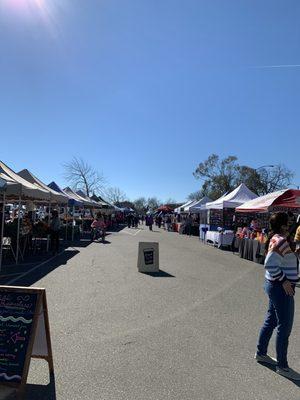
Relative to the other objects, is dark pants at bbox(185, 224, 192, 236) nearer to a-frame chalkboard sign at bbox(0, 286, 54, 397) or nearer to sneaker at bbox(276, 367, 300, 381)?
sneaker at bbox(276, 367, 300, 381)

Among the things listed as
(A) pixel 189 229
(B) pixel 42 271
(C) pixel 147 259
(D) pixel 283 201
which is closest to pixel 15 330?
(B) pixel 42 271

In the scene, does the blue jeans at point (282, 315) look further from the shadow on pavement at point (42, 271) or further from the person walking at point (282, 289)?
the shadow on pavement at point (42, 271)

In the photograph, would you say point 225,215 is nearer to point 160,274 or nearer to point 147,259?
point 147,259

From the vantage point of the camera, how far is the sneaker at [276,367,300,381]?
5.34 metres

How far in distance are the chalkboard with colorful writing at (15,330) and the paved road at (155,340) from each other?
344mm

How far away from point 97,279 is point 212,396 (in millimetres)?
8119

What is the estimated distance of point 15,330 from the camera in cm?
478

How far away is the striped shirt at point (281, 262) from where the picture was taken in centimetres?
552

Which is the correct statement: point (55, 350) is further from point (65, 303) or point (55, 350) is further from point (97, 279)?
point (97, 279)

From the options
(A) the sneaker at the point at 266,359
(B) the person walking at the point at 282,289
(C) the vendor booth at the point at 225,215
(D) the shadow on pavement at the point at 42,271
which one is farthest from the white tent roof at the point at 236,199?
(B) the person walking at the point at 282,289

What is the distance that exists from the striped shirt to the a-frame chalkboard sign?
8.43 ft

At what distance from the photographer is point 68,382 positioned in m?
5.01

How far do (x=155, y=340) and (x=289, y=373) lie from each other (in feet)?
6.51

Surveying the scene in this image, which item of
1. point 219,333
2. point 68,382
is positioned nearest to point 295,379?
point 219,333
